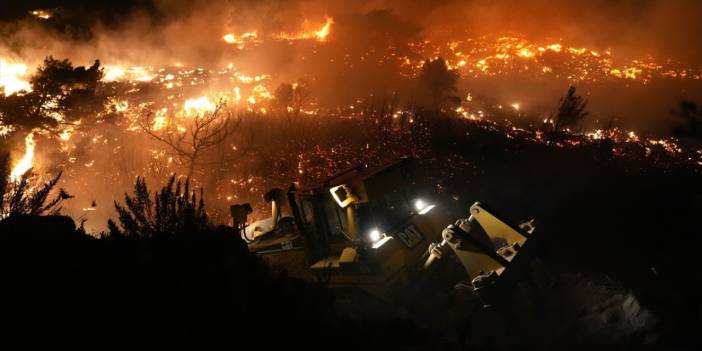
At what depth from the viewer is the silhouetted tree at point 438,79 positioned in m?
53.2

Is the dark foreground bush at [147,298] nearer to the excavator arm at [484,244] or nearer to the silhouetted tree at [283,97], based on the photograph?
the excavator arm at [484,244]

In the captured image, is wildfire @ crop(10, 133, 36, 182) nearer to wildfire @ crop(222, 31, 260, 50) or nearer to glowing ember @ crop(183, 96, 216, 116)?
glowing ember @ crop(183, 96, 216, 116)

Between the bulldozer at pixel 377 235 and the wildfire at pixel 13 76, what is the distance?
62.0 feet

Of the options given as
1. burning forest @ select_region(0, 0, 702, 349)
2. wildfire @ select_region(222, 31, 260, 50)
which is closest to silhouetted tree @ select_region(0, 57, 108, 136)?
burning forest @ select_region(0, 0, 702, 349)

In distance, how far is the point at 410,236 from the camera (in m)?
8.92

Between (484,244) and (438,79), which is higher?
(438,79)

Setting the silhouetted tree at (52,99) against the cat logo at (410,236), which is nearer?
the cat logo at (410,236)

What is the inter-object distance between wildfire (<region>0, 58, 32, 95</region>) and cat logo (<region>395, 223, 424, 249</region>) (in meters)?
21.3

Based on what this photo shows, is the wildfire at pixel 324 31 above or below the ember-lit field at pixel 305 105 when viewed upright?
above

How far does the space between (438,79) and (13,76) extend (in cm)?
4649

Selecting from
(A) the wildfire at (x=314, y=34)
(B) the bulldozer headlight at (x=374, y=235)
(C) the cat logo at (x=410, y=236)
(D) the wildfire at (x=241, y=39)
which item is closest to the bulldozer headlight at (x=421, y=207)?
(C) the cat logo at (x=410, y=236)

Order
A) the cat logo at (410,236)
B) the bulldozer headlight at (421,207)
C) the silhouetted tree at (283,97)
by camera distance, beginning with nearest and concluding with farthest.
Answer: the cat logo at (410,236) < the bulldozer headlight at (421,207) < the silhouetted tree at (283,97)

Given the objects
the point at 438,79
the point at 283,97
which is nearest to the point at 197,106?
the point at 283,97

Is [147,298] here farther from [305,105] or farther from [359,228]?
[305,105]
